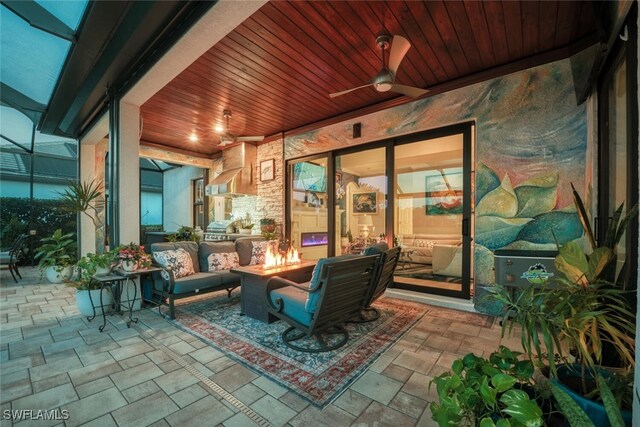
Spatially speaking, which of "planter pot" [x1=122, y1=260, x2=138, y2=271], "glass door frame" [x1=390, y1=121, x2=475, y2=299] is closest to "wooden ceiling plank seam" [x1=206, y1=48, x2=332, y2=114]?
"glass door frame" [x1=390, y1=121, x2=475, y2=299]

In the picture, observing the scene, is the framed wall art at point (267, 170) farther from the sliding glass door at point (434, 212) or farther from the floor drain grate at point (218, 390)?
the floor drain grate at point (218, 390)

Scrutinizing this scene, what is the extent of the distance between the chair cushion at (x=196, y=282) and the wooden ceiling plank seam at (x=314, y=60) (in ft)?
10.2

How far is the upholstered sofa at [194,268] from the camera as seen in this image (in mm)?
3457

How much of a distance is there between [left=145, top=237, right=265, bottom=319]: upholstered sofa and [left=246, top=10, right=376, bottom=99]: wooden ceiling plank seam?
299 centimetres

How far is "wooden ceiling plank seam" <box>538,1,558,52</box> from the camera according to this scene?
2510mm

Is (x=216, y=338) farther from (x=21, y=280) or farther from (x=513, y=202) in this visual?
(x=21, y=280)

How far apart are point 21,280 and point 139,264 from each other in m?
4.17

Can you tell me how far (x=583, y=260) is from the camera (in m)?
1.28

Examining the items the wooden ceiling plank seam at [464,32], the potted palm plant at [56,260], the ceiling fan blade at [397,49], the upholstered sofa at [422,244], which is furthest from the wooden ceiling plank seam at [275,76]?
the potted palm plant at [56,260]

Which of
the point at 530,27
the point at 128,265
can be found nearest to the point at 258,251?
the point at 128,265

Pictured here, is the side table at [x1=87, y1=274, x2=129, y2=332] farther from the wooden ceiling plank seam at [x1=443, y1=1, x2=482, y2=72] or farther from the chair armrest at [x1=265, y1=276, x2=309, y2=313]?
the wooden ceiling plank seam at [x1=443, y1=1, x2=482, y2=72]

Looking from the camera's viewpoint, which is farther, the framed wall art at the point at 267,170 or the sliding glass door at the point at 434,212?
the framed wall art at the point at 267,170

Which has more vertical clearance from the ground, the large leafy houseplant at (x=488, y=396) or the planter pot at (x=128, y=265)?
the planter pot at (x=128, y=265)

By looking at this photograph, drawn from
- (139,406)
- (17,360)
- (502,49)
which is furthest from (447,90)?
(17,360)
